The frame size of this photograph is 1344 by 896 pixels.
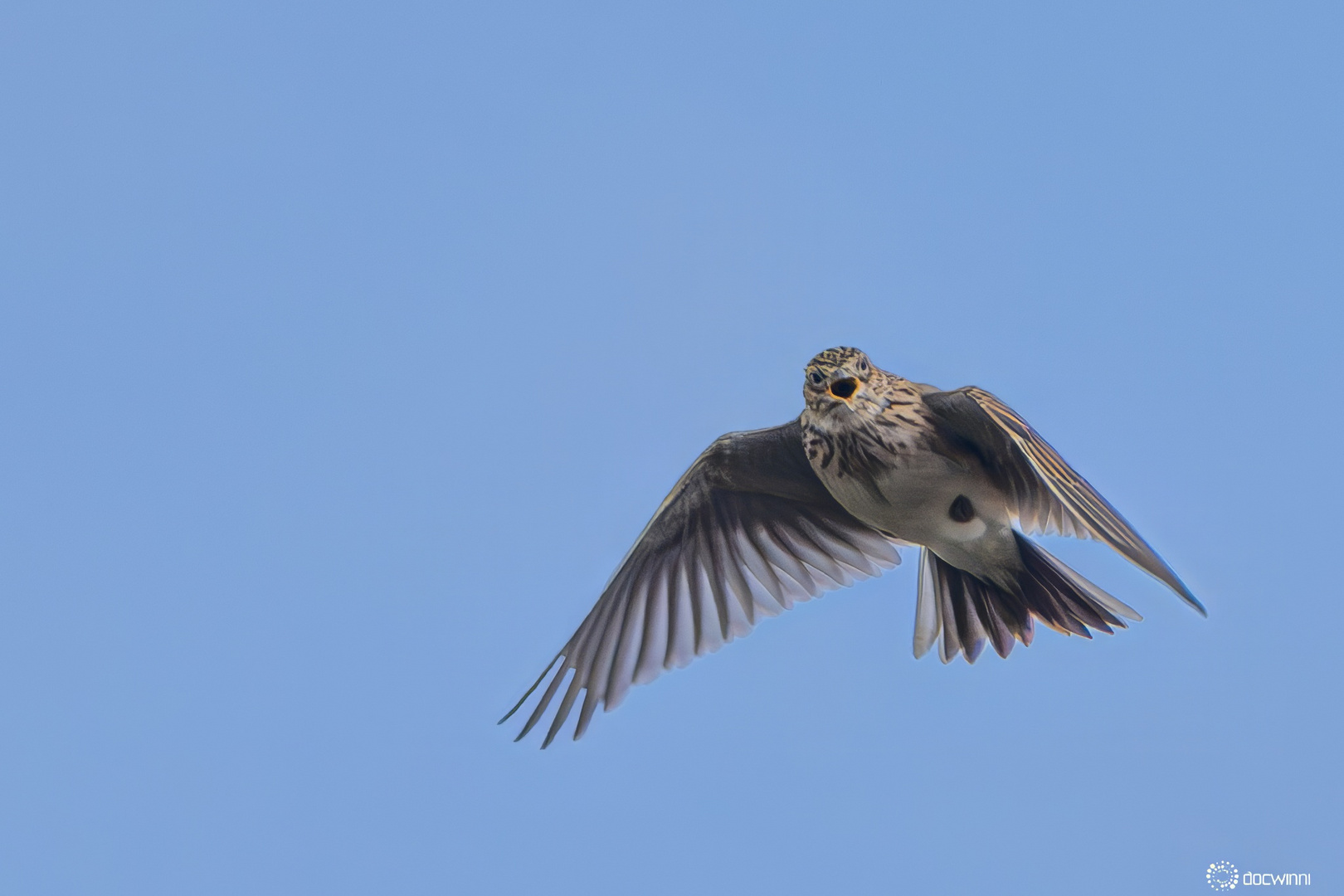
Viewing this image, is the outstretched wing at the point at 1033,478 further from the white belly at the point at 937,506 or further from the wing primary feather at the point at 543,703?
the wing primary feather at the point at 543,703

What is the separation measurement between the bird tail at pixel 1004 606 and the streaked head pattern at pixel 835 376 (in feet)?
5.15

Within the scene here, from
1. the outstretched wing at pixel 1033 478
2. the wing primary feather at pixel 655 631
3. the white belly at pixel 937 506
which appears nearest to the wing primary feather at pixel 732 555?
the wing primary feather at pixel 655 631

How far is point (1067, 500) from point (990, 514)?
1.57m

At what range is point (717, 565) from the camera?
36.0 ft

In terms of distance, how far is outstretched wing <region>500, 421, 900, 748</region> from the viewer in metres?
10.4

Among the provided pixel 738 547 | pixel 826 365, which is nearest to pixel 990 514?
pixel 826 365

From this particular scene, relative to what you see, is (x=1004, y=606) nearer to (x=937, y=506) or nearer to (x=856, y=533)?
(x=937, y=506)

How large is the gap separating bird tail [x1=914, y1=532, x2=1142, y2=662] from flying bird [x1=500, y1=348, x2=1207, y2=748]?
0.01 m

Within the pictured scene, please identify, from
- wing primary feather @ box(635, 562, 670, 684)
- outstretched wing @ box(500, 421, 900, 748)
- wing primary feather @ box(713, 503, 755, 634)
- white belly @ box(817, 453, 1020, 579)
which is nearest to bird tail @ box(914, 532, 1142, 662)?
white belly @ box(817, 453, 1020, 579)

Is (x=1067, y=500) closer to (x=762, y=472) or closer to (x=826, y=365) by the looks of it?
(x=826, y=365)

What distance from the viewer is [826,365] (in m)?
8.84

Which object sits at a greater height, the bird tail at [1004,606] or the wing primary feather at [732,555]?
the wing primary feather at [732,555]

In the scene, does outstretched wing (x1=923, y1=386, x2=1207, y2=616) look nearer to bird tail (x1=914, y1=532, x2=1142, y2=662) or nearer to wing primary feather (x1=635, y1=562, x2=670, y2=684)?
bird tail (x1=914, y1=532, x2=1142, y2=662)

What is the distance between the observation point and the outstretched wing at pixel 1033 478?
746 centimetres
